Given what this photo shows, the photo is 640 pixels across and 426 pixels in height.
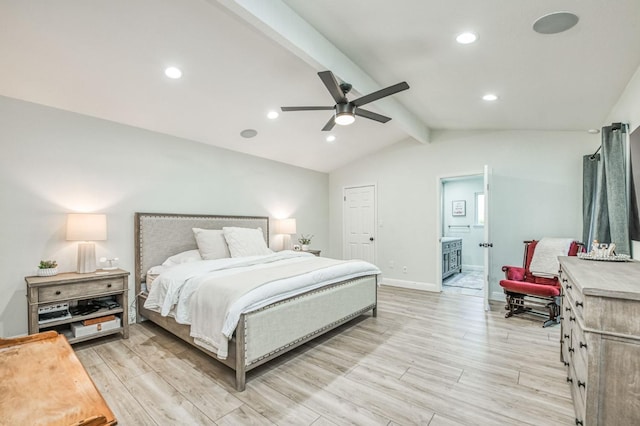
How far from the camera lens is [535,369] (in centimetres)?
265

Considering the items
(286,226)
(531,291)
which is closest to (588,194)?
(531,291)

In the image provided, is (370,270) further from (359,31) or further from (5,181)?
(5,181)

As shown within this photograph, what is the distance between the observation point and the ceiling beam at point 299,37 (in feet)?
6.88

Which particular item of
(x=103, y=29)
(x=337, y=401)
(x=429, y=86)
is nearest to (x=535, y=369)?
(x=337, y=401)

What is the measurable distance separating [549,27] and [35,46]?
3844 mm

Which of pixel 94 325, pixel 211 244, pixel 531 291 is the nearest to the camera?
pixel 94 325

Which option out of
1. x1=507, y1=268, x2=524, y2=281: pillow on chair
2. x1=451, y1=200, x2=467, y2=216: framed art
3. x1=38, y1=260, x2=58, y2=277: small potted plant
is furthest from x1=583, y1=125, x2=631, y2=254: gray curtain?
x1=38, y1=260, x2=58, y2=277: small potted plant

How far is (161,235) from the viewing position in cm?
400

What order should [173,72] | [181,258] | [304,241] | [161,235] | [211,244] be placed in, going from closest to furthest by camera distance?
1. [173,72]
2. [181,258]
3. [161,235]
4. [211,244]
5. [304,241]

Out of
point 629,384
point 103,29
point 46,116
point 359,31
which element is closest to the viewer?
point 629,384

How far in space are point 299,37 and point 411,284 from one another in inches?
186

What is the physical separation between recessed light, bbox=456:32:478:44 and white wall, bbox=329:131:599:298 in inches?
119

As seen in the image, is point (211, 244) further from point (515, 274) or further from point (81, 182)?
point (515, 274)

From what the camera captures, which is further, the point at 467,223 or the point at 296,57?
the point at 467,223
